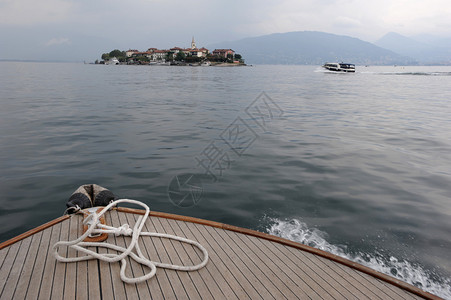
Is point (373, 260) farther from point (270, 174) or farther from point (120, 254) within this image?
point (120, 254)

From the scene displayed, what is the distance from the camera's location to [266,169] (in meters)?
9.95

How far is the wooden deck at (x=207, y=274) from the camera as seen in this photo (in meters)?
3.44

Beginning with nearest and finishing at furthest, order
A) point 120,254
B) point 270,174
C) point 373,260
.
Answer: point 120,254, point 373,260, point 270,174

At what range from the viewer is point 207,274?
3797 millimetres

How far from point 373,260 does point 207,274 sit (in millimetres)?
3665

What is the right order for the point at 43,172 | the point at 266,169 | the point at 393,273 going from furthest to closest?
the point at 266,169
the point at 43,172
the point at 393,273

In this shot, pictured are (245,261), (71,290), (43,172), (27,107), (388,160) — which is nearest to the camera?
(71,290)

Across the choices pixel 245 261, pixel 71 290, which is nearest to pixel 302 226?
pixel 245 261

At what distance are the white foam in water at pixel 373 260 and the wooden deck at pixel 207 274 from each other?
1721 millimetres

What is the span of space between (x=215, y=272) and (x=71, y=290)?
5.71 ft

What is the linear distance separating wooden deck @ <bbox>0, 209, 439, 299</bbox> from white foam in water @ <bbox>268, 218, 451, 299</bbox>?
67.8 inches

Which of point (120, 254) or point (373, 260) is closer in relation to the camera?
point (120, 254)

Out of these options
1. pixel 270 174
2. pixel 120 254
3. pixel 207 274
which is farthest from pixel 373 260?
pixel 120 254

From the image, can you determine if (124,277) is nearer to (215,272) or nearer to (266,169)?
(215,272)
